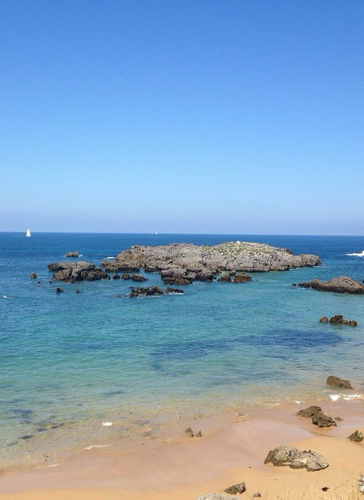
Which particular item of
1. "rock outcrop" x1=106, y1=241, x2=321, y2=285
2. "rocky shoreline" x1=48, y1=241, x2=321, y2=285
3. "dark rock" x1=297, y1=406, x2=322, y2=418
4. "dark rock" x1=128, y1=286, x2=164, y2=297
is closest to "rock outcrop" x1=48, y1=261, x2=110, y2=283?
"rocky shoreline" x1=48, y1=241, x2=321, y2=285

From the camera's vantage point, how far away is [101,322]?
4006cm

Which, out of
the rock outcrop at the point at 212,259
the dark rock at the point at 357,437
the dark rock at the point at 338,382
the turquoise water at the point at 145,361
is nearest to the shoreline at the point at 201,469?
the dark rock at the point at 357,437

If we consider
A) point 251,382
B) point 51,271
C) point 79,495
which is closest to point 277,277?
point 51,271

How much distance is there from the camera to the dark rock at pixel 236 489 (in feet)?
44.8

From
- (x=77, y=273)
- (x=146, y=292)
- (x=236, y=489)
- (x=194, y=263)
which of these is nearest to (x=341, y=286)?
(x=146, y=292)

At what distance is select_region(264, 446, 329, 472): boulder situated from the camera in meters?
15.3

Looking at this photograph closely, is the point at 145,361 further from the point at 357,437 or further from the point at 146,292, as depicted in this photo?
the point at 146,292

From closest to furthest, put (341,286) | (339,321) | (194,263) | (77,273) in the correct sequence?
(339,321) → (341,286) → (77,273) → (194,263)

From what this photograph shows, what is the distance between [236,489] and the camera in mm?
13703

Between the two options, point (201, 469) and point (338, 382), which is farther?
point (338, 382)

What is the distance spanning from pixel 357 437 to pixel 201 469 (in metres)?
6.88

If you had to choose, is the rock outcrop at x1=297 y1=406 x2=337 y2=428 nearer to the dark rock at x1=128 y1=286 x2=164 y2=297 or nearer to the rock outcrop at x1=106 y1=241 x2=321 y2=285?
the dark rock at x1=128 y1=286 x2=164 y2=297

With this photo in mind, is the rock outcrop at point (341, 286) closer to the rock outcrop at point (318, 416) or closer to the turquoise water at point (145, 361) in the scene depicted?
the turquoise water at point (145, 361)

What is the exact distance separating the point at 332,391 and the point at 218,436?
8.83 metres
